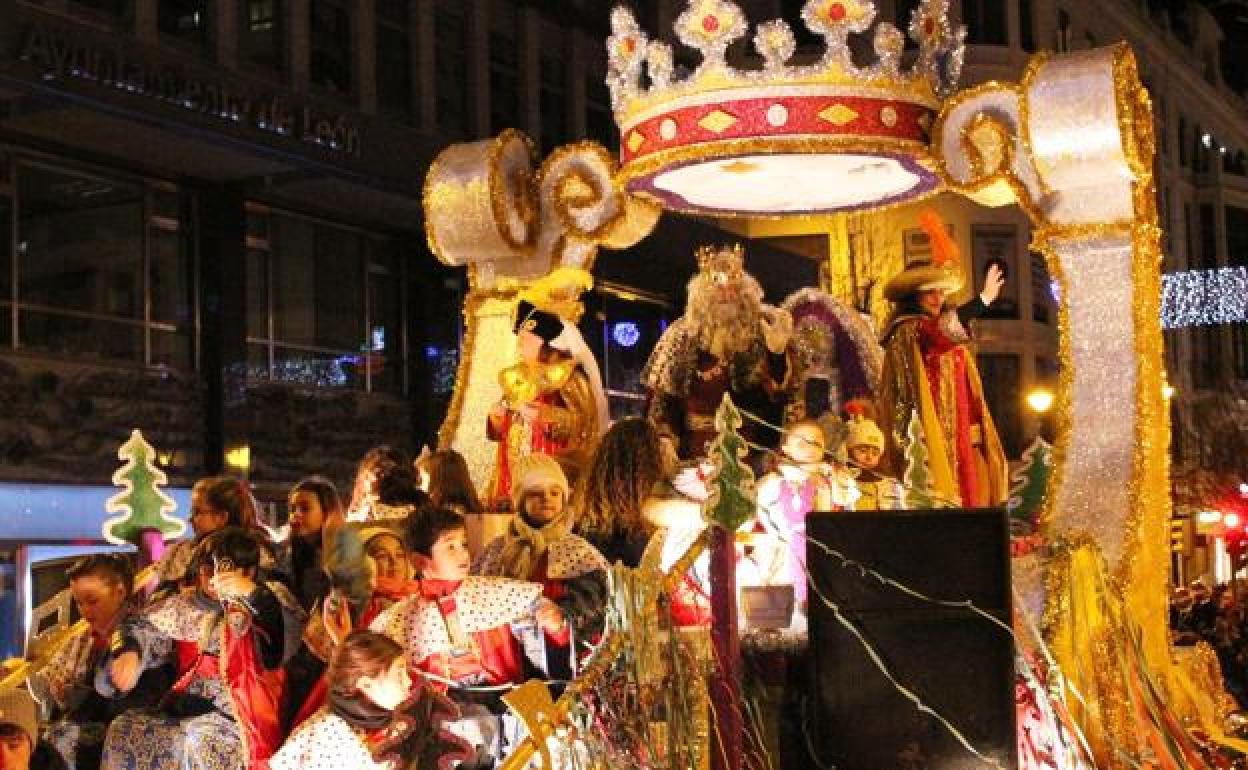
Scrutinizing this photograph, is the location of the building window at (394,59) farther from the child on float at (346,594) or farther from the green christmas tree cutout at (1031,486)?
Result: the child on float at (346,594)

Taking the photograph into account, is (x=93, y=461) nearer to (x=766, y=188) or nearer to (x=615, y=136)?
Result: (x=766, y=188)

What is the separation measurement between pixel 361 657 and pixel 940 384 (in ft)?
15.6

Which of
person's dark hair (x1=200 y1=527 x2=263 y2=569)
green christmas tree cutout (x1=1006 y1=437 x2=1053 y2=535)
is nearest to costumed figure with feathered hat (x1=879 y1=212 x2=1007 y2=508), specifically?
green christmas tree cutout (x1=1006 y1=437 x2=1053 y2=535)

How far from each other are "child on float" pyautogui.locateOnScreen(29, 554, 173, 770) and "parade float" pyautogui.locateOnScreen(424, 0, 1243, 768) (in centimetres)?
218

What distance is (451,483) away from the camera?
9344 mm

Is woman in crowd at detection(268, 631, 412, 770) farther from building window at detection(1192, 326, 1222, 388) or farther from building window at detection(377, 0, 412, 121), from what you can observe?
building window at detection(1192, 326, 1222, 388)

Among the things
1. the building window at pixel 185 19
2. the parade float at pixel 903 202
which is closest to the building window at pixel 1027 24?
the building window at pixel 185 19

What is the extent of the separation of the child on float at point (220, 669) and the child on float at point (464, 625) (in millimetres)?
445

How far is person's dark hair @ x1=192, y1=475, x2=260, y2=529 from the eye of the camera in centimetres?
780

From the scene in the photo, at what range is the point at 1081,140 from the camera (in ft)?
28.5

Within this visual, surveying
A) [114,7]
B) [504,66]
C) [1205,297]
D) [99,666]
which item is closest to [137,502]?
[99,666]

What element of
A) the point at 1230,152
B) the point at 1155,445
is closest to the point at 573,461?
the point at 1155,445

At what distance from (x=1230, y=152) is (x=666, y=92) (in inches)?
1641

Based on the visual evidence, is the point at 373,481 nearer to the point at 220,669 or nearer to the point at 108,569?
the point at 108,569
